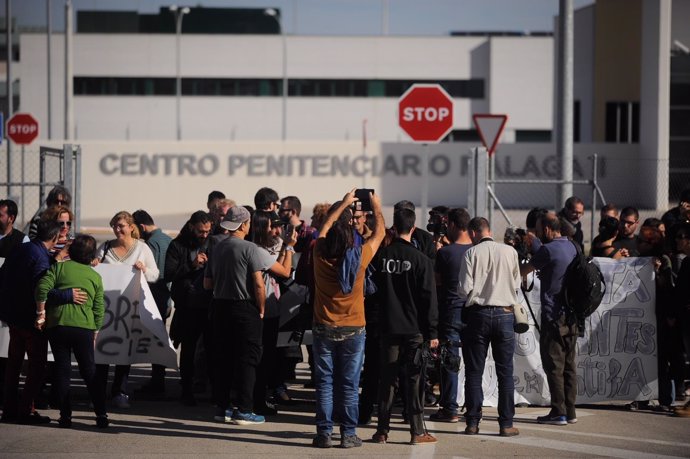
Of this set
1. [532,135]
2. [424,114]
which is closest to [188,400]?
[424,114]

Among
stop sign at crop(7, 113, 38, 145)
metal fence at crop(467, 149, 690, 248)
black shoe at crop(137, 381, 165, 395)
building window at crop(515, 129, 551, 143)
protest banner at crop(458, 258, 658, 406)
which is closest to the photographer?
protest banner at crop(458, 258, 658, 406)

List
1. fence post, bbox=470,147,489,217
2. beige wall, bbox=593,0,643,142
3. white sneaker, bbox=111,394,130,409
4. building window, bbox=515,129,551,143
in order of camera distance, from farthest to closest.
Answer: building window, bbox=515,129,551,143 < beige wall, bbox=593,0,643,142 < fence post, bbox=470,147,489,217 < white sneaker, bbox=111,394,130,409

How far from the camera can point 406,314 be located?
891cm

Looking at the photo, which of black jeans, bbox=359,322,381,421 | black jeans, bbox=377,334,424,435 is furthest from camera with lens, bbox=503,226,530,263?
black jeans, bbox=377,334,424,435

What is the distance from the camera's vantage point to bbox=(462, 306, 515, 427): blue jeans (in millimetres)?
9195

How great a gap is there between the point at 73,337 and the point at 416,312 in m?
2.94

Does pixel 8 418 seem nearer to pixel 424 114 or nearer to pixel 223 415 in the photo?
pixel 223 415

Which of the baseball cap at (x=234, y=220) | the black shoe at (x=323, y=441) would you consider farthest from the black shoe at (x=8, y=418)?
the black shoe at (x=323, y=441)

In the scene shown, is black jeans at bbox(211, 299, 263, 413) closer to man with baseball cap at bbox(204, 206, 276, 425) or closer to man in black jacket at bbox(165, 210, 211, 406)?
man with baseball cap at bbox(204, 206, 276, 425)

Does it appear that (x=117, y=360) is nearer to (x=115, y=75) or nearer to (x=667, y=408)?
(x=667, y=408)

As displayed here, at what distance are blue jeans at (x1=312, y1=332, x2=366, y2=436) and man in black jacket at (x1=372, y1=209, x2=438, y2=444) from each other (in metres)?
0.27

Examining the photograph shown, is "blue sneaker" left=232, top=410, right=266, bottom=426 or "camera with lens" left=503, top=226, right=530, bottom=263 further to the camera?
"camera with lens" left=503, top=226, right=530, bottom=263

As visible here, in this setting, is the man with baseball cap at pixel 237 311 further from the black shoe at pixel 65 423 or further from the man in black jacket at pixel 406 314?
the black shoe at pixel 65 423

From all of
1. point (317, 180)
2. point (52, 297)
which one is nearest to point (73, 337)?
point (52, 297)
